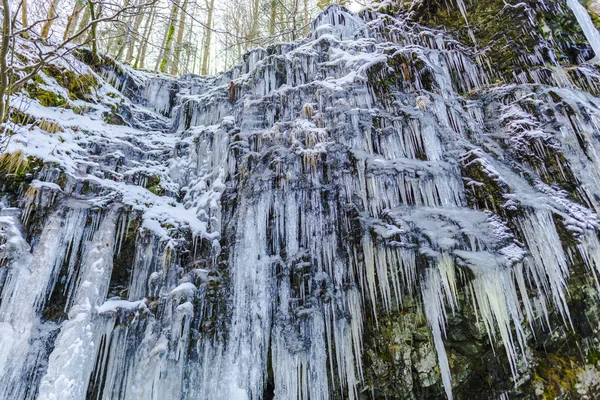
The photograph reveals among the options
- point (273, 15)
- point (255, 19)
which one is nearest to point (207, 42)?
point (255, 19)

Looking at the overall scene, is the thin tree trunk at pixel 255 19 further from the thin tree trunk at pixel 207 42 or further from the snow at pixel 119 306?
the snow at pixel 119 306

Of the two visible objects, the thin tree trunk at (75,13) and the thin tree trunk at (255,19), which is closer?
→ the thin tree trunk at (75,13)

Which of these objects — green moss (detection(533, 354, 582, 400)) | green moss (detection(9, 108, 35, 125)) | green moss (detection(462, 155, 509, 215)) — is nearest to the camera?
green moss (detection(533, 354, 582, 400))

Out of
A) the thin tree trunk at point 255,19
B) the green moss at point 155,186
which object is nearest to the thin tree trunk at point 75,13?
the green moss at point 155,186

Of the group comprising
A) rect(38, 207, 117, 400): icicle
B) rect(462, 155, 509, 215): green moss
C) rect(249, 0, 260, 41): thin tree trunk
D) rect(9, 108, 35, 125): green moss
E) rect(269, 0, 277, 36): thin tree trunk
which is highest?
rect(249, 0, 260, 41): thin tree trunk

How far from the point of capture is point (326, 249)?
423 centimetres

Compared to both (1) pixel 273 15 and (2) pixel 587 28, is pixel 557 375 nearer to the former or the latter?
(2) pixel 587 28

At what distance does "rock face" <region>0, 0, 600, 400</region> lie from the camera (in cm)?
363

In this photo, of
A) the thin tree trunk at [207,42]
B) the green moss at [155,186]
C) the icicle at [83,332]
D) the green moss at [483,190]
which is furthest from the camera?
the thin tree trunk at [207,42]

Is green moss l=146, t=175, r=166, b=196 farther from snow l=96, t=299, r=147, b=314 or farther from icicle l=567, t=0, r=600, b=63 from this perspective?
icicle l=567, t=0, r=600, b=63

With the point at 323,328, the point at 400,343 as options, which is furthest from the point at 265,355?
the point at 400,343

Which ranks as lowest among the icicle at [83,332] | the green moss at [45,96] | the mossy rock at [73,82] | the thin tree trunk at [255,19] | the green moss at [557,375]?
the green moss at [557,375]

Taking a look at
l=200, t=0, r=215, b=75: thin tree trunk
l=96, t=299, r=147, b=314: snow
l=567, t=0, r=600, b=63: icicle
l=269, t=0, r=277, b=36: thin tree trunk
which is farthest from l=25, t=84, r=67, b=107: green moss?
l=567, t=0, r=600, b=63: icicle

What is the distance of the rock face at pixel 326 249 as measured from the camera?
11.9 feet
